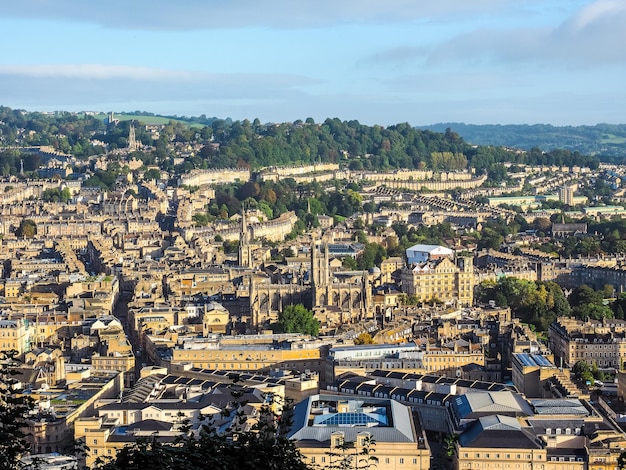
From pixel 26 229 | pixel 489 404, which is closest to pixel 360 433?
pixel 489 404

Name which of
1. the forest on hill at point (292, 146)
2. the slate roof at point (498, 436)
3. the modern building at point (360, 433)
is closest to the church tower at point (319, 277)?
the modern building at point (360, 433)

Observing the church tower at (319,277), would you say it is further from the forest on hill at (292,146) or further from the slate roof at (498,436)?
the forest on hill at (292,146)

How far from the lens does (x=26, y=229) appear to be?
71000 millimetres

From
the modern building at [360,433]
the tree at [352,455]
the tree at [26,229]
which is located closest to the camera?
the tree at [352,455]

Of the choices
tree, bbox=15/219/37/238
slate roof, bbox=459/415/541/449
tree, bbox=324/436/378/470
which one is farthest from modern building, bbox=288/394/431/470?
tree, bbox=15/219/37/238

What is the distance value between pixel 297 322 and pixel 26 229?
1124 inches

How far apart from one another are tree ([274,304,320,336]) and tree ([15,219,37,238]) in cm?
2701

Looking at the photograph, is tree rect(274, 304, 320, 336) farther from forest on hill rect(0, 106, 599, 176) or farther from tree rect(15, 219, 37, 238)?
forest on hill rect(0, 106, 599, 176)

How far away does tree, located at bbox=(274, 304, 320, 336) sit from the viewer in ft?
150

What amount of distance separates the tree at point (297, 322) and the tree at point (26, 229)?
2701 centimetres

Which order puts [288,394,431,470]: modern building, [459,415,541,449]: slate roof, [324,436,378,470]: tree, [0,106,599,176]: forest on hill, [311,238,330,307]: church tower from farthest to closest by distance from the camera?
[0,106,599,176]: forest on hill, [311,238,330,307]: church tower, [459,415,541,449]: slate roof, [288,394,431,470]: modern building, [324,436,378,470]: tree

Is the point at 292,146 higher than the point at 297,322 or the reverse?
higher

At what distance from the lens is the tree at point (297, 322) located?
4581 centimetres

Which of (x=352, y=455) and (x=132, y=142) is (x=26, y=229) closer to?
(x=132, y=142)
